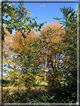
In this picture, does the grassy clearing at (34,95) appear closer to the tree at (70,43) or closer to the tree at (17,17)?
the tree at (70,43)

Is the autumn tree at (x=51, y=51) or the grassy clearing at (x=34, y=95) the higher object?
the autumn tree at (x=51, y=51)

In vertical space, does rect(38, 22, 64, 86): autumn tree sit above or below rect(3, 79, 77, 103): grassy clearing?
above

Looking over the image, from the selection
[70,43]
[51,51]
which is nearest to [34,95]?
[51,51]

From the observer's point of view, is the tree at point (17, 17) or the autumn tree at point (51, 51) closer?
the tree at point (17, 17)

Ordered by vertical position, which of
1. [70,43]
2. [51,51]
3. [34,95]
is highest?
[70,43]

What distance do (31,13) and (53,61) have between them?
6.16ft

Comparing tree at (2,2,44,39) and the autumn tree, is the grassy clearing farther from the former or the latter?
tree at (2,2,44,39)

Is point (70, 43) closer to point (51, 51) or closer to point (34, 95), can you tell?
point (51, 51)

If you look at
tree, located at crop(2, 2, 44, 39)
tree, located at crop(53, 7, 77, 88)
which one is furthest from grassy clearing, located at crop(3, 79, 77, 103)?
tree, located at crop(2, 2, 44, 39)

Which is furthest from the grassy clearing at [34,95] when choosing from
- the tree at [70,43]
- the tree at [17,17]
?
the tree at [17,17]

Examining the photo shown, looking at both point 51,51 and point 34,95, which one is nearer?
point 34,95

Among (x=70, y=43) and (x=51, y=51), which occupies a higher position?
(x=70, y=43)

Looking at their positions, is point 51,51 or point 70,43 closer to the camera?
point 70,43

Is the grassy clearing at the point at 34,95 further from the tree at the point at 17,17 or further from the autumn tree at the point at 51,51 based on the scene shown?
the tree at the point at 17,17
